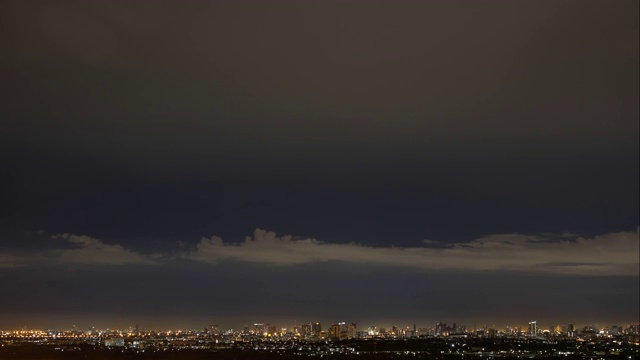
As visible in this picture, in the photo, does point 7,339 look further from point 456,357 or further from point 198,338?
point 456,357

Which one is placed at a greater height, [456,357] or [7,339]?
[7,339]

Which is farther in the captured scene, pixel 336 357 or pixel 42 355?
pixel 336 357

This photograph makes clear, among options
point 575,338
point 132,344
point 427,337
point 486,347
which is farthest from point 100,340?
point 575,338

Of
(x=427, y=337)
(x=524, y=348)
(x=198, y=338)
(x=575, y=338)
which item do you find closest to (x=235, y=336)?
(x=198, y=338)

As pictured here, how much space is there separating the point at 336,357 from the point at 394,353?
5.71m

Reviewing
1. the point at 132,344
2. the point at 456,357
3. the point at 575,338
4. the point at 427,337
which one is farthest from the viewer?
the point at 427,337

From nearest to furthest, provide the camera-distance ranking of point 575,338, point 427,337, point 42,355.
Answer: point 42,355, point 575,338, point 427,337

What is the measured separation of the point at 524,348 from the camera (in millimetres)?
38125

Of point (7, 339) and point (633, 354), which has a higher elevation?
point (7, 339)

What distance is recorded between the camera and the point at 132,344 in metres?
27.9

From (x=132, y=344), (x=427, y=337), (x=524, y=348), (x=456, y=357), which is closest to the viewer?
(x=132, y=344)

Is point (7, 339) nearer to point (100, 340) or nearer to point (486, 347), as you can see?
point (100, 340)

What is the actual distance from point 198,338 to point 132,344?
533 cm

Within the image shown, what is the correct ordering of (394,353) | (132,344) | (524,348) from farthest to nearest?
(524,348), (394,353), (132,344)
